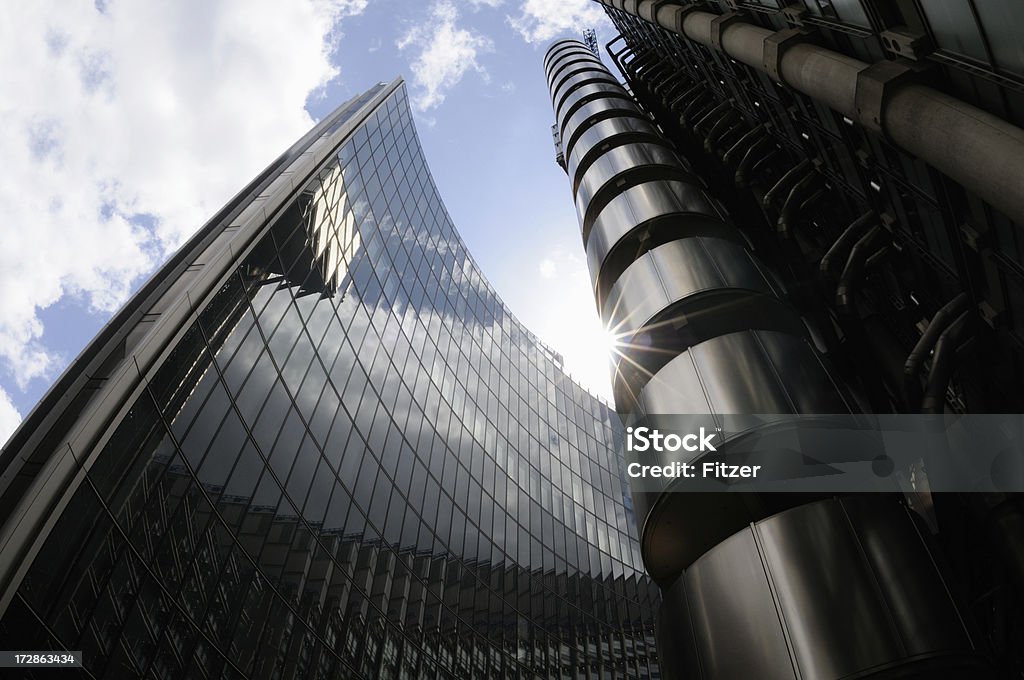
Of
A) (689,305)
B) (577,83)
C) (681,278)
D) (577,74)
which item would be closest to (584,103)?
(577,83)

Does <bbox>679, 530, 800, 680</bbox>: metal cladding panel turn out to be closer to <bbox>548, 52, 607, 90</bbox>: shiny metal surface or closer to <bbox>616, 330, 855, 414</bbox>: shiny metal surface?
<bbox>616, 330, 855, 414</bbox>: shiny metal surface

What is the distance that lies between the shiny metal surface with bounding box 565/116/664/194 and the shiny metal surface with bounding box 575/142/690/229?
0.85 meters

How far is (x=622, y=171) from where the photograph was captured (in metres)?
16.3

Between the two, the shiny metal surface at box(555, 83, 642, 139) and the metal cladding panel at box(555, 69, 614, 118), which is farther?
the metal cladding panel at box(555, 69, 614, 118)

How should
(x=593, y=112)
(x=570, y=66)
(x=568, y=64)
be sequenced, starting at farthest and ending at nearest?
(x=568, y=64)
(x=570, y=66)
(x=593, y=112)

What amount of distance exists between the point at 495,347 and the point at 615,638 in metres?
21.0

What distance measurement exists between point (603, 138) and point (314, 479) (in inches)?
584

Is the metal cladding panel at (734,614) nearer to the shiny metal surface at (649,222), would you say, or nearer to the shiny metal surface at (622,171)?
the shiny metal surface at (649,222)

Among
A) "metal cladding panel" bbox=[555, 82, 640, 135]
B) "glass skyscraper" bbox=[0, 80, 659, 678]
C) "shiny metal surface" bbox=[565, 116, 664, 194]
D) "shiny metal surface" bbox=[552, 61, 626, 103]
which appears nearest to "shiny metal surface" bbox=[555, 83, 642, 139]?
"metal cladding panel" bbox=[555, 82, 640, 135]

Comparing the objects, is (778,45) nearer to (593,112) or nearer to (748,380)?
(748,380)

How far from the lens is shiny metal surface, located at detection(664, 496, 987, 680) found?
5.76 meters

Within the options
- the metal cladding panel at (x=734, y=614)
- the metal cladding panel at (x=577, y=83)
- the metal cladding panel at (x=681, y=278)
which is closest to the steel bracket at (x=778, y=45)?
the metal cladding panel at (x=681, y=278)

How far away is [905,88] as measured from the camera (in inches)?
242

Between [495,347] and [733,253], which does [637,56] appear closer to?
[495,347]
